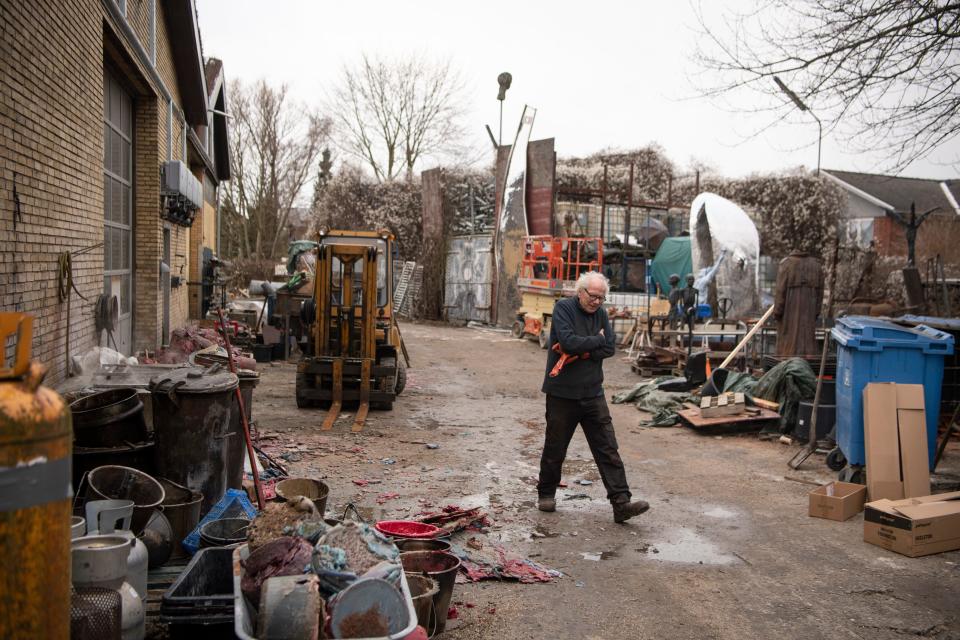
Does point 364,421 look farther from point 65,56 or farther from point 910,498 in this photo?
point 910,498

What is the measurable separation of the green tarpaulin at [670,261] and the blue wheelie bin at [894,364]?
1371 cm

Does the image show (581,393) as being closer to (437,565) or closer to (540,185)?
(437,565)

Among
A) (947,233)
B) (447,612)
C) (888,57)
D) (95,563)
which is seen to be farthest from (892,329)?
(947,233)

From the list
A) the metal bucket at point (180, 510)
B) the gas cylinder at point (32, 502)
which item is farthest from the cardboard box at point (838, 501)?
the gas cylinder at point (32, 502)

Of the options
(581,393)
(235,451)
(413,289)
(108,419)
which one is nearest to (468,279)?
(413,289)

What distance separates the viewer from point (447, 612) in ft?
14.1

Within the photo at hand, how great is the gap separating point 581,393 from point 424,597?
110 inches

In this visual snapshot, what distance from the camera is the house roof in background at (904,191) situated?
43.2 metres

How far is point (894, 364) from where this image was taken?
7.15m

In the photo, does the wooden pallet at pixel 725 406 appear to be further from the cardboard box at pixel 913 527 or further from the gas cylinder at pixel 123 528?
the gas cylinder at pixel 123 528

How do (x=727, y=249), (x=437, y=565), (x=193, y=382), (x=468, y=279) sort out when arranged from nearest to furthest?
(x=437, y=565), (x=193, y=382), (x=727, y=249), (x=468, y=279)

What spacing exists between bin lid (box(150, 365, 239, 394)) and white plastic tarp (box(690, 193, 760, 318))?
642 inches

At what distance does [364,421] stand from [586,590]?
5.48 metres

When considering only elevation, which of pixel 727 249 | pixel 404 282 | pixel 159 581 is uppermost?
pixel 727 249
